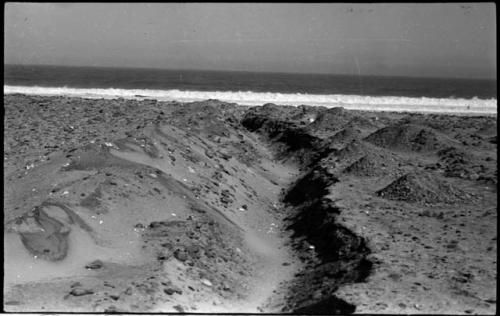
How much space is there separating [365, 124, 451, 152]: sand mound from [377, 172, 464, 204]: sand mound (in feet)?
13.5

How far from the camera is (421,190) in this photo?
9.76m

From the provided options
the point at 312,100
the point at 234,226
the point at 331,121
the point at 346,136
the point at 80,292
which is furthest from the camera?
the point at 312,100

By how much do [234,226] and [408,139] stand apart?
725 centimetres

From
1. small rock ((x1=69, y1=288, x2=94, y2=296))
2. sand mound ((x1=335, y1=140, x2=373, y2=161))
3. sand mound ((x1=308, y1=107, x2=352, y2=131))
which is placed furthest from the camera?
sand mound ((x1=308, y1=107, x2=352, y2=131))

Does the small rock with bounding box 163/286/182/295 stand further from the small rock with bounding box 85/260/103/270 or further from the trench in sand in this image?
the small rock with bounding box 85/260/103/270

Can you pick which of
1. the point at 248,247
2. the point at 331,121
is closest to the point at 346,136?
the point at 331,121

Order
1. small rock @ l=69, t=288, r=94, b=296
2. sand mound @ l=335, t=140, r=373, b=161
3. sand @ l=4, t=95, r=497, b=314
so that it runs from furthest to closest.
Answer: sand mound @ l=335, t=140, r=373, b=161 → sand @ l=4, t=95, r=497, b=314 → small rock @ l=69, t=288, r=94, b=296

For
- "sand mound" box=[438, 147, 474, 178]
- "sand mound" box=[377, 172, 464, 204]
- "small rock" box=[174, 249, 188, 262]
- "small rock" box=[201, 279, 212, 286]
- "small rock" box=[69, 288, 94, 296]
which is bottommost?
"small rock" box=[201, 279, 212, 286]

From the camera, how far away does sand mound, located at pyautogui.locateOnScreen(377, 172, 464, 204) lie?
9.59 metres

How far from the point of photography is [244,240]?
826cm

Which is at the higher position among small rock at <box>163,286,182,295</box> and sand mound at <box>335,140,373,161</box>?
sand mound at <box>335,140,373,161</box>

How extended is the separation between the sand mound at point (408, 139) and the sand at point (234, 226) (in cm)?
12

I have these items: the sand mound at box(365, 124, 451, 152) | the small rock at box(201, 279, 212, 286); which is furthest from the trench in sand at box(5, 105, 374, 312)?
the sand mound at box(365, 124, 451, 152)

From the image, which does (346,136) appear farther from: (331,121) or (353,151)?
(331,121)
